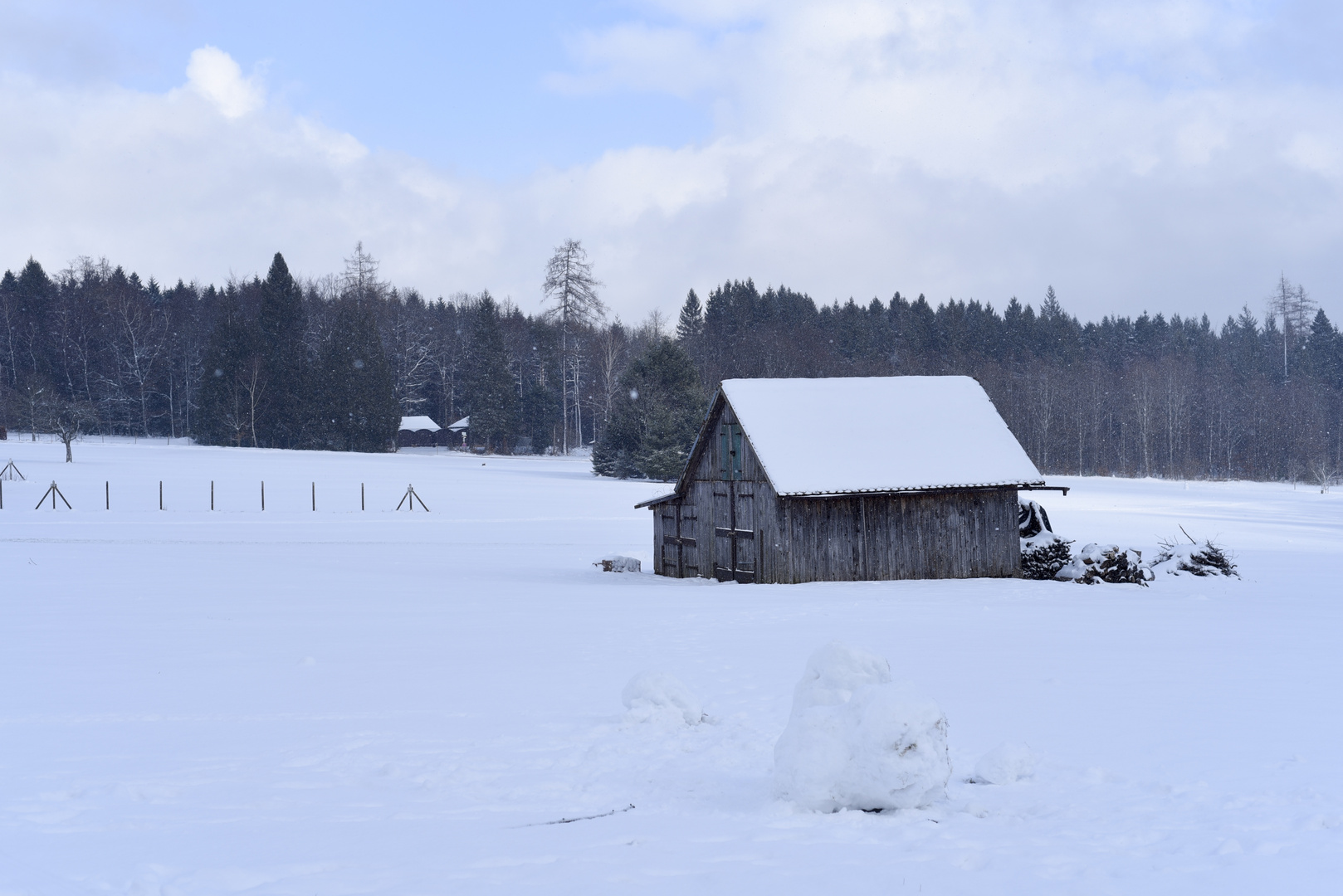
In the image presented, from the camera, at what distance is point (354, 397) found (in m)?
81.3

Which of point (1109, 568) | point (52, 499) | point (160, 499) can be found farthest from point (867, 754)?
point (52, 499)

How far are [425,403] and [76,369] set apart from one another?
30839 millimetres

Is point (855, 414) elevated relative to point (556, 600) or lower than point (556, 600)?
elevated

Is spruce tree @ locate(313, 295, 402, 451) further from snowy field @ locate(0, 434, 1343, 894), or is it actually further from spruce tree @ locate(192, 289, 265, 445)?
snowy field @ locate(0, 434, 1343, 894)

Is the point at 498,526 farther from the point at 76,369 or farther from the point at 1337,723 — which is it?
the point at 76,369

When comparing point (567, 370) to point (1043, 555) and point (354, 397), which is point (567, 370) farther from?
point (1043, 555)

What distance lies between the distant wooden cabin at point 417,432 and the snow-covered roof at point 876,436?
227ft

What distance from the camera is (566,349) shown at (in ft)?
305

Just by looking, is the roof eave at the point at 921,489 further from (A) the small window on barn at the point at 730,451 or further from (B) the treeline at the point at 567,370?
(B) the treeline at the point at 567,370

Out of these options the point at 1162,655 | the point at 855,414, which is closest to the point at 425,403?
the point at 855,414

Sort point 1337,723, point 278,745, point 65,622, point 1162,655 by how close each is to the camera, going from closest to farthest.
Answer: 1. point 278,745
2. point 1337,723
3. point 1162,655
4. point 65,622

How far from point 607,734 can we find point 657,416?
5173cm

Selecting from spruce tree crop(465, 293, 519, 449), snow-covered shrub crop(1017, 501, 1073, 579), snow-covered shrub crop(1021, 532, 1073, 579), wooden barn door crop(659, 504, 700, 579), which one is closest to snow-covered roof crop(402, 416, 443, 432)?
spruce tree crop(465, 293, 519, 449)

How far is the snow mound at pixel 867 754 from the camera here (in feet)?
24.1
